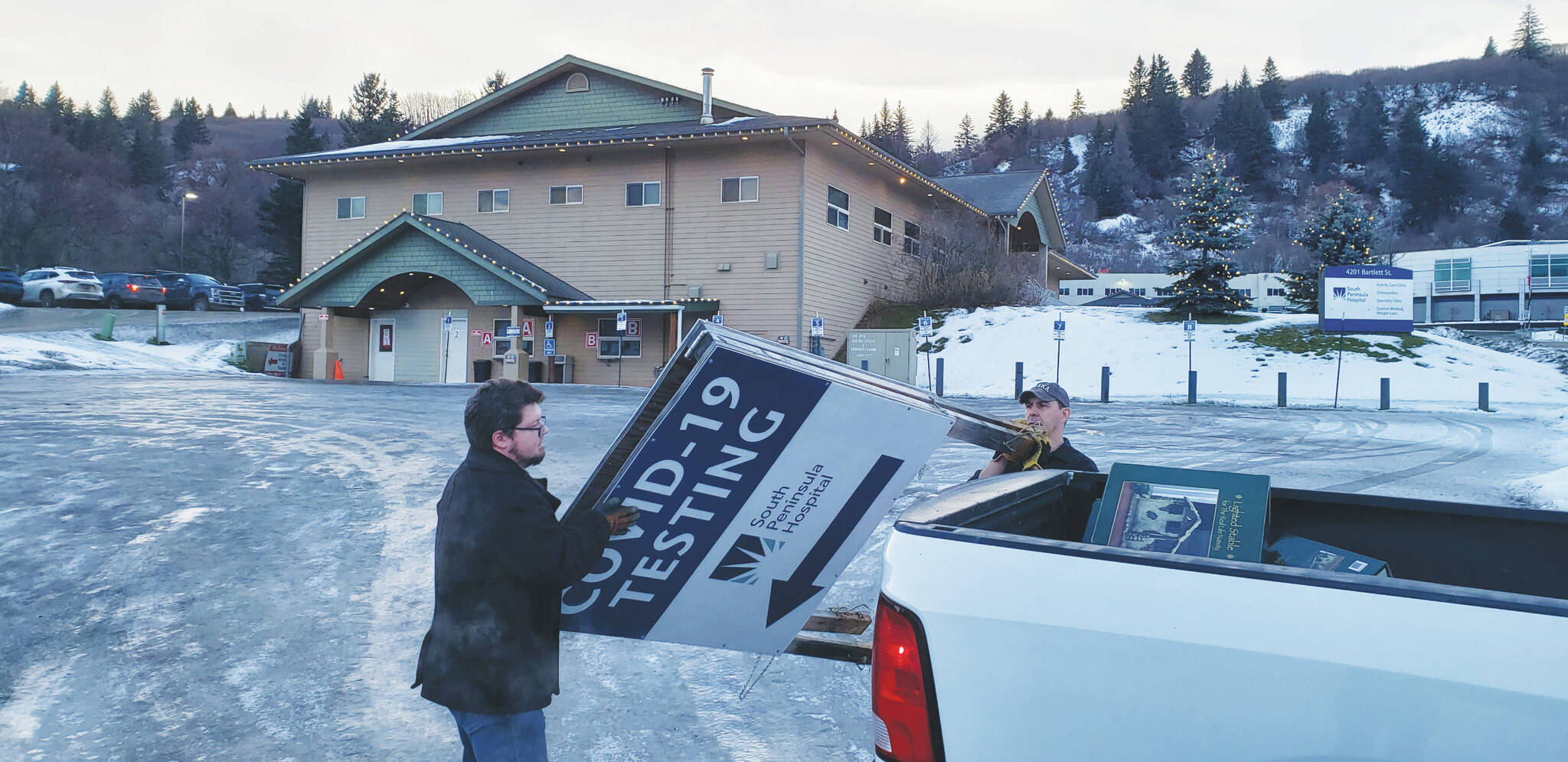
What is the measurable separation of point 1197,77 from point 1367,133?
44.9 metres

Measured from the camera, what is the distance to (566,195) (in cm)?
3006

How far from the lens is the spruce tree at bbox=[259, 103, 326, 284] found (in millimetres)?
52906

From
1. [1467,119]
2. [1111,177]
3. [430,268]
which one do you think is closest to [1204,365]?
[430,268]

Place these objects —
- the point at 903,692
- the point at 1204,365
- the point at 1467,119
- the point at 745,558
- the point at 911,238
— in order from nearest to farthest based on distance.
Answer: the point at 903,692, the point at 745,558, the point at 1204,365, the point at 911,238, the point at 1467,119

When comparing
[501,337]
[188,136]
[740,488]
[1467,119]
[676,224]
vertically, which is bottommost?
[740,488]

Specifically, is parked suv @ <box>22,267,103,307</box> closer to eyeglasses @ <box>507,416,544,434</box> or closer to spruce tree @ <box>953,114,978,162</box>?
eyeglasses @ <box>507,416,544,434</box>

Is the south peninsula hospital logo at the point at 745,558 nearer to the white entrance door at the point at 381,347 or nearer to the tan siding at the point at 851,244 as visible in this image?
the tan siding at the point at 851,244

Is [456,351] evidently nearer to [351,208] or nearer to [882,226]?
[351,208]

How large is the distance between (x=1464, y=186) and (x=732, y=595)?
151m

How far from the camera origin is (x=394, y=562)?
6844 millimetres

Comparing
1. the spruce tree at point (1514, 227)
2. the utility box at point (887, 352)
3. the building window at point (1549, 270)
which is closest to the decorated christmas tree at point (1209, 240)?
the utility box at point (887, 352)

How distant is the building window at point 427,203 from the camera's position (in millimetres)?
31875

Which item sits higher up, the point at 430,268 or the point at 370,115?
the point at 370,115

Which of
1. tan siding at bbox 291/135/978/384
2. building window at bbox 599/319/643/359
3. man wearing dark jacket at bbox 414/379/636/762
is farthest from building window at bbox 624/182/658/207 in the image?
man wearing dark jacket at bbox 414/379/636/762
